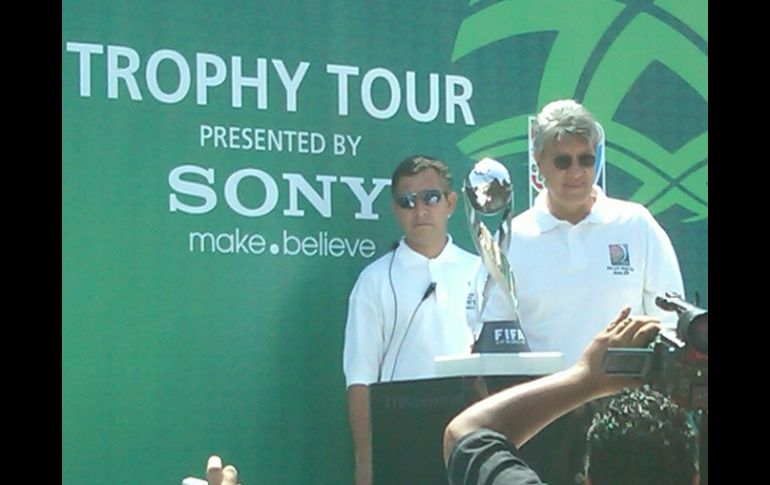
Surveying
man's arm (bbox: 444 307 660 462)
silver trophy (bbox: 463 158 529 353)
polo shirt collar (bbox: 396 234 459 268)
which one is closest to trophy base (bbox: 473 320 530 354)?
silver trophy (bbox: 463 158 529 353)

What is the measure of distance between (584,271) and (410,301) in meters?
0.55

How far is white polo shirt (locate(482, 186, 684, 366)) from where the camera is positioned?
4.83 meters

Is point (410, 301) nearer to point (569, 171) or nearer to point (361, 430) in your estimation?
point (361, 430)

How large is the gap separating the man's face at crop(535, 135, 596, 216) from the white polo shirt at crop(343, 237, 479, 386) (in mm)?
350

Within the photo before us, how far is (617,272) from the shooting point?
16.3 feet

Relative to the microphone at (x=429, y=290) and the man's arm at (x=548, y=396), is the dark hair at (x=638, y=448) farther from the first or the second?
the microphone at (x=429, y=290)

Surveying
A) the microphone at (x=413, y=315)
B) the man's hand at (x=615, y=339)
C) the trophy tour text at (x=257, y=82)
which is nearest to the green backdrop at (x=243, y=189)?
the trophy tour text at (x=257, y=82)

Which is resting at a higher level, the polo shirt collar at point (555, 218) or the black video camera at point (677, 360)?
the polo shirt collar at point (555, 218)

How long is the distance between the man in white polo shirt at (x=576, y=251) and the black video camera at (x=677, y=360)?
3.9 inches

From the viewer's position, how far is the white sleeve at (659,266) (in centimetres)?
499

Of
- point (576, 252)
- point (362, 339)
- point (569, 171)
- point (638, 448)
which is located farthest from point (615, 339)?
point (638, 448)

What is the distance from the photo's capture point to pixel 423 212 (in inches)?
187

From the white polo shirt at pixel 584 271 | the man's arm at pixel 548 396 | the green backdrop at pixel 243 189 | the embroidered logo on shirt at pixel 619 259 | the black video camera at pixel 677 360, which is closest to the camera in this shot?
the green backdrop at pixel 243 189
